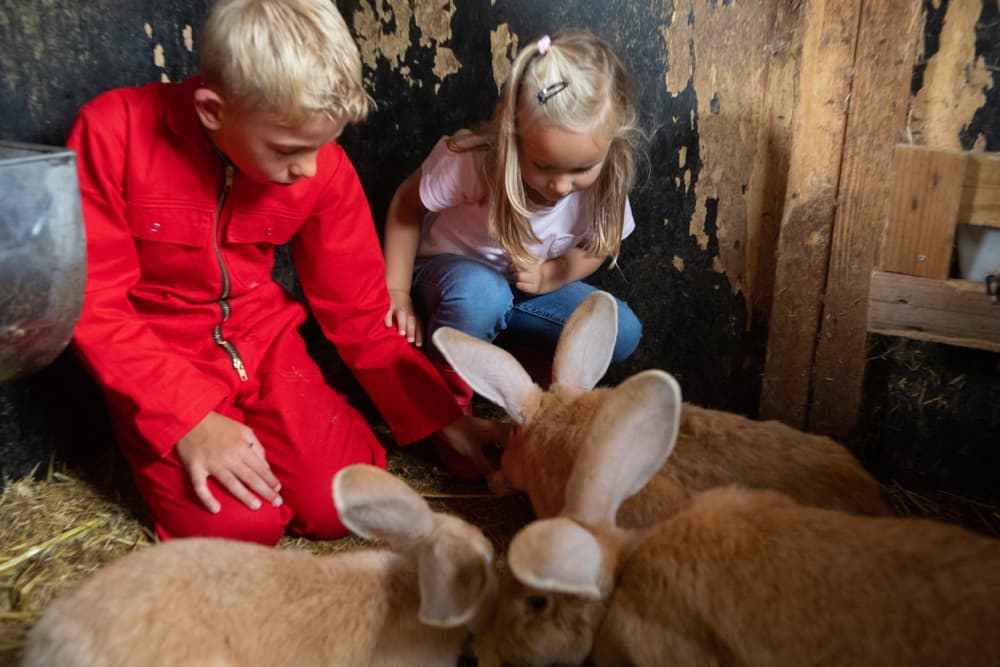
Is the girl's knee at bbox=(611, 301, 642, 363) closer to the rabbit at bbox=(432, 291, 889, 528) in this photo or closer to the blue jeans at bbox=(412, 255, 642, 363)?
the blue jeans at bbox=(412, 255, 642, 363)

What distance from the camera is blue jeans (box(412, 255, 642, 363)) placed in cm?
300

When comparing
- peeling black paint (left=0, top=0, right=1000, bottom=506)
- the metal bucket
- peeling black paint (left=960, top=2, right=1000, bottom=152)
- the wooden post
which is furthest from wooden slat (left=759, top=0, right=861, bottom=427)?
the metal bucket

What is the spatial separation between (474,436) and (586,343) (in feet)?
1.95

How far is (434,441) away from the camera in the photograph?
3072mm

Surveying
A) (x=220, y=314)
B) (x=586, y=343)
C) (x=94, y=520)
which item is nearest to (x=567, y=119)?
(x=586, y=343)

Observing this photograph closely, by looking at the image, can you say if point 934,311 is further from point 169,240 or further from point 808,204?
point 169,240

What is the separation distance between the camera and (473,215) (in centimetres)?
317

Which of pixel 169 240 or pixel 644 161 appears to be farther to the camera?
pixel 644 161

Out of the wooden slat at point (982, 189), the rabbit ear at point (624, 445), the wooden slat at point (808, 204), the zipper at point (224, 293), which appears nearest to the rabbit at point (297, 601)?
the rabbit ear at point (624, 445)

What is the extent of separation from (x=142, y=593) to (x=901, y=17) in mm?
2437

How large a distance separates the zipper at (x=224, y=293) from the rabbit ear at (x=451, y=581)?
1.11 meters

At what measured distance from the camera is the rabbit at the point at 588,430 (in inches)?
82.3

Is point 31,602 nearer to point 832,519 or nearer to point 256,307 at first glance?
point 256,307

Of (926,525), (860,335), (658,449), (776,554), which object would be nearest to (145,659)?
(658,449)
